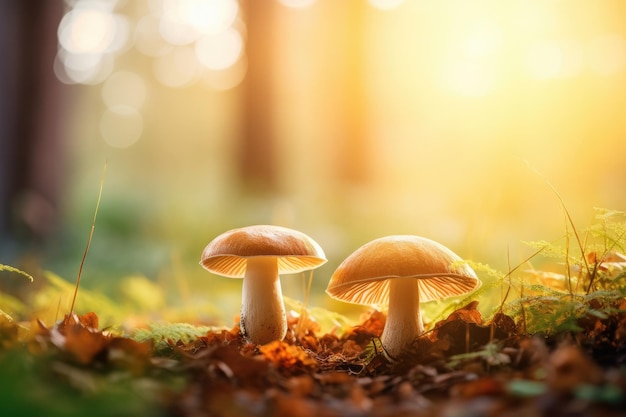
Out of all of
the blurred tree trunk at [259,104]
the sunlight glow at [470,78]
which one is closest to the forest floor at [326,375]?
the blurred tree trunk at [259,104]

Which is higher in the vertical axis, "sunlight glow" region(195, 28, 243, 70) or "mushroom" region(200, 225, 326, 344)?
"sunlight glow" region(195, 28, 243, 70)

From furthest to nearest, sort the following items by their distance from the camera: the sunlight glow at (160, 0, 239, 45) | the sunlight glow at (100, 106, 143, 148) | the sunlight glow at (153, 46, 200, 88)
→ 1. the sunlight glow at (100, 106, 143, 148)
2. the sunlight glow at (153, 46, 200, 88)
3. the sunlight glow at (160, 0, 239, 45)


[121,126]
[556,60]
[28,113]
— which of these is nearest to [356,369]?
[28,113]

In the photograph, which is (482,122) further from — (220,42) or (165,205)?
(165,205)

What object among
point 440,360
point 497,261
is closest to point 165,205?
point 497,261

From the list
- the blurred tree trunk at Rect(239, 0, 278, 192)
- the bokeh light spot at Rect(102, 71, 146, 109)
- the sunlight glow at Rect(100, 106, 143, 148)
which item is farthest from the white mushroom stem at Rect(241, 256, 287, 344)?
the sunlight glow at Rect(100, 106, 143, 148)

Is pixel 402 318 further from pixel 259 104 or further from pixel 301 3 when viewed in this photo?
pixel 301 3

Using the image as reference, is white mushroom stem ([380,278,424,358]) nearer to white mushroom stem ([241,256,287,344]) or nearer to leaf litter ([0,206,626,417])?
leaf litter ([0,206,626,417])
